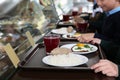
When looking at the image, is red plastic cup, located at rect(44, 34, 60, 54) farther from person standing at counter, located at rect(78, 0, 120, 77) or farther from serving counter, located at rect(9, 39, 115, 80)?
person standing at counter, located at rect(78, 0, 120, 77)

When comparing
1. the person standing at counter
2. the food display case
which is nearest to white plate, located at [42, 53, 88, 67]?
the food display case

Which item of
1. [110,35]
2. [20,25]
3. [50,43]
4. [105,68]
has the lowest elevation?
[110,35]

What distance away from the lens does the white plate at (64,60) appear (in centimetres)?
133

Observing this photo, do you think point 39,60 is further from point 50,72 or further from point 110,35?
point 110,35

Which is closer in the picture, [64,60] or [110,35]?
[64,60]

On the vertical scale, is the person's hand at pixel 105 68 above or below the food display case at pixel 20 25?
below

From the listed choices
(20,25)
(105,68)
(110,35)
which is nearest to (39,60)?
(105,68)

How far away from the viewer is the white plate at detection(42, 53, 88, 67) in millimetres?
1330

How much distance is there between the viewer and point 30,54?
155 cm

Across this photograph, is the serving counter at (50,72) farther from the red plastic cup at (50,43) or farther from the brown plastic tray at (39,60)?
the red plastic cup at (50,43)

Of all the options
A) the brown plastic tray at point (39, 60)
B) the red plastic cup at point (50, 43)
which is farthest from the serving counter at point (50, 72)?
the red plastic cup at point (50, 43)

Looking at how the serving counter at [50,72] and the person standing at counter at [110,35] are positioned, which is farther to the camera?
the person standing at counter at [110,35]

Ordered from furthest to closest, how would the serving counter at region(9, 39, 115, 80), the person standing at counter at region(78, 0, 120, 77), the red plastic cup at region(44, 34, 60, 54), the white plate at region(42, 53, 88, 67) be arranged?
1. the person standing at counter at region(78, 0, 120, 77)
2. the red plastic cup at region(44, 34, 60, 54)
3. the white plate at region(42, 53, 88, 67)
4. the serving counter at region(9, 39, 115, 80)

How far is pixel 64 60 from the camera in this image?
1.37 metres
